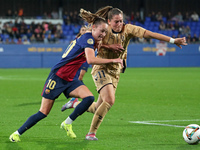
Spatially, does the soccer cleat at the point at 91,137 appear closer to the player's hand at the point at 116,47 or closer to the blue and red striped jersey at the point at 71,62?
the blue and red striped jersey at the point at 71,62

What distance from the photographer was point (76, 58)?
6.47m

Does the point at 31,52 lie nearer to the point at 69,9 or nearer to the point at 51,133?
the point at 69,9

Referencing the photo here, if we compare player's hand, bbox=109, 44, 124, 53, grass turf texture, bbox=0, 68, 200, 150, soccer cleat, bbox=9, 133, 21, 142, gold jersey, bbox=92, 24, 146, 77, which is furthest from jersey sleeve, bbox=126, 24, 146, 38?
soccer cleat, bbox=9, 133, 21, 142

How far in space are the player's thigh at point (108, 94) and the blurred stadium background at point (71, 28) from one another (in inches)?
1120

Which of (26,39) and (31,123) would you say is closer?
(31,123)

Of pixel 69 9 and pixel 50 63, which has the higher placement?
pixel 69 9

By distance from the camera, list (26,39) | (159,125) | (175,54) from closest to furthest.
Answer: (159,125)
(26,39)
(175,54)

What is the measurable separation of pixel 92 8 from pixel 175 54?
396 inches

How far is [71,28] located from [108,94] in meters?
31.5

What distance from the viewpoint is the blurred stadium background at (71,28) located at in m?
35.0

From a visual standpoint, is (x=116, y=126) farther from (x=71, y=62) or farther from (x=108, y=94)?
(x=71, y=62)

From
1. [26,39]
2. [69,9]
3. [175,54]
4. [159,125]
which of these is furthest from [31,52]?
[159,125]

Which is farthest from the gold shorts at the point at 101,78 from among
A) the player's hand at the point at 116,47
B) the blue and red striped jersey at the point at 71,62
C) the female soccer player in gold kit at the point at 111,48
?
the blue and red striped jersey at the point at 71,62

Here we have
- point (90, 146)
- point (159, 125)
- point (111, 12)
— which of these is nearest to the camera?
point (90, 146)
